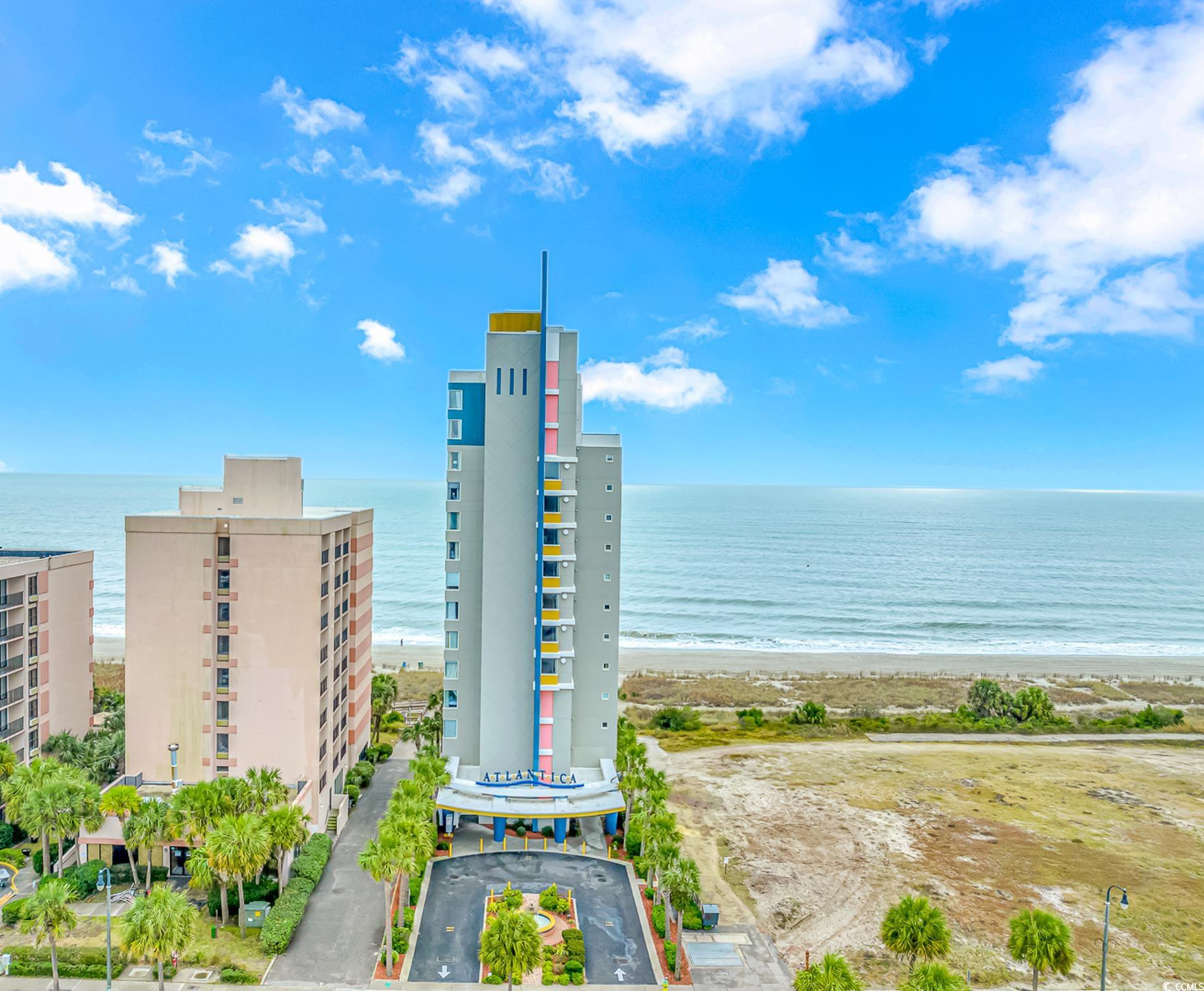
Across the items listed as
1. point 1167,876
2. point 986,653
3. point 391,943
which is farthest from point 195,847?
point 986,653

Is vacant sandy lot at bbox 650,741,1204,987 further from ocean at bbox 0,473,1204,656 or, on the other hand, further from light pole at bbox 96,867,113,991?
ocean at bbox 0,473,1204,656

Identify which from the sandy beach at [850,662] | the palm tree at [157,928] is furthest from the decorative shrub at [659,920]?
the sandy beach at [850,662]

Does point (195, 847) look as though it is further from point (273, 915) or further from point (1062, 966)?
point (1062, 966)

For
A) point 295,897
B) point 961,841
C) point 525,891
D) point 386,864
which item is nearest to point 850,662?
point 961,841

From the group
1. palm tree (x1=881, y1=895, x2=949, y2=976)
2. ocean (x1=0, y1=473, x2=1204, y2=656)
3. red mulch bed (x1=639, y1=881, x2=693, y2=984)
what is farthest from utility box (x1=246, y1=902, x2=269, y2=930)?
ocean (x1=0, y1=473, x2=1204, y2=656)

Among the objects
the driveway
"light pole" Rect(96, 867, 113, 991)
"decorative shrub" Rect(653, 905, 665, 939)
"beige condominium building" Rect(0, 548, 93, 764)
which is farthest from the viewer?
"beige condominium building" Rect(0, 548, 93, 764)
